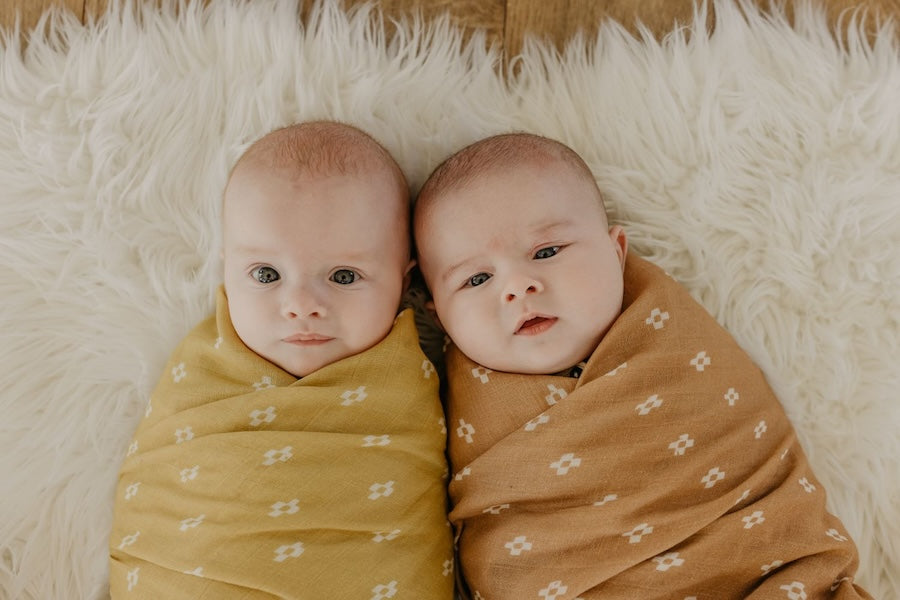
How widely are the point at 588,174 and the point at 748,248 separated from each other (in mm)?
322

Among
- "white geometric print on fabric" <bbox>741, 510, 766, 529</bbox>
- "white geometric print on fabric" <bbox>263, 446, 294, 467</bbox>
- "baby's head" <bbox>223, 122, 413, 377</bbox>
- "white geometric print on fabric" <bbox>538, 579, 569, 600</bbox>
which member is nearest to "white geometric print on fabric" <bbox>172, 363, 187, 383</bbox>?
"baby's head" <bbox>223, 122, 413, 377</bbox>

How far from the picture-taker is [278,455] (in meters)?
1.29

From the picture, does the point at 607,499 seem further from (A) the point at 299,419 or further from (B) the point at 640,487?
(A) the point at 299,419

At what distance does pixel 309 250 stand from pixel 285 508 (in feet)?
1.29

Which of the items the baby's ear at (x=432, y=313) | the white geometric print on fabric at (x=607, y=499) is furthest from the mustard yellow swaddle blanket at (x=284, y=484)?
the white geometric print on fabric at (x=607, y=499)

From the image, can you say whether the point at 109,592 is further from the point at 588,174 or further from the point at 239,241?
the point at 588,174

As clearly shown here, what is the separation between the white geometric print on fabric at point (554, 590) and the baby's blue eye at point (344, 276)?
56 centimetres

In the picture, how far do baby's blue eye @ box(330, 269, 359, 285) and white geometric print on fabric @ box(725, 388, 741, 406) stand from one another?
2.04 feet

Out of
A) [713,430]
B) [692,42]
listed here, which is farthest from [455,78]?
[713,430]

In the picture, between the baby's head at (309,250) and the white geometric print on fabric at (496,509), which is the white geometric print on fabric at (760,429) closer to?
the white geometric print on fabric at (496,509)

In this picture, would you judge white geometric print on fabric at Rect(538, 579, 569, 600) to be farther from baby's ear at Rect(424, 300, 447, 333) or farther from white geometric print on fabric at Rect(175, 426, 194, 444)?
white geometric print on fabric at Rect(175, 426, 194, 444)

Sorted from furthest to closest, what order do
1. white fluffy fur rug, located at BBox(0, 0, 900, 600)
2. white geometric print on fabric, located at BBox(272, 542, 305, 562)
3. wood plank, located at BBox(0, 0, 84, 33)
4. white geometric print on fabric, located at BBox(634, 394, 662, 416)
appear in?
1. wood plank, located at BBox(0, 0, 84, 33)
2. white fluffy fur rug, located at BBox(0, 0, 900, 600)
3. white geometric print on fabric, located at BBox(634, 394, 662, 416)
4. white geometric print on fabric, located at BBox(272, 542, 305, 562)

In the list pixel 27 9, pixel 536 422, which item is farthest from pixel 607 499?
pixel 27 9

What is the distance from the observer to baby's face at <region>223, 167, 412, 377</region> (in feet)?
4.49
